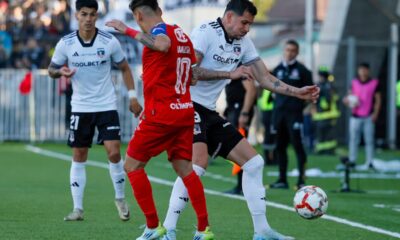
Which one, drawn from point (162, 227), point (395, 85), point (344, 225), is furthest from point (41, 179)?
point (395, 85)

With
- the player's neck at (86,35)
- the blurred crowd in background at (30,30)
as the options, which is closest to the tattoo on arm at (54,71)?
the player's neck at (86,35)

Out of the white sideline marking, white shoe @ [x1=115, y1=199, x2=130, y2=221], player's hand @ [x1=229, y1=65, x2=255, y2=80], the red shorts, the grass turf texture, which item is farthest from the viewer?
white shoe @ [x1=115, y1=199, x2=130, y2=221]

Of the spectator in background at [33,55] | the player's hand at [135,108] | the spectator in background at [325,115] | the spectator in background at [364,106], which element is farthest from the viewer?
the spectator in background at [33,55]

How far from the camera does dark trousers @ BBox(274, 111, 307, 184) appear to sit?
17.1 metres

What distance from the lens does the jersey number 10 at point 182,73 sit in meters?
9.46

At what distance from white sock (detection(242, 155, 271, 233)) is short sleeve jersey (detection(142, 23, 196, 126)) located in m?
0.99

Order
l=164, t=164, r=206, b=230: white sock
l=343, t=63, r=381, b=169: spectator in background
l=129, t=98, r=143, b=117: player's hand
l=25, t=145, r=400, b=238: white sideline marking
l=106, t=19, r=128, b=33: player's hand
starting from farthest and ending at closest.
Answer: l=343, t=63, r=381, b=169: spectator in background, l=129, t=98, r=143, b=117: player's hand, l=25, t=145, r=400, b=238: white sideline marking, l=164, t=164, r=206, b=230: white sock, l=106, t=19, r=128, b=33: player's hand

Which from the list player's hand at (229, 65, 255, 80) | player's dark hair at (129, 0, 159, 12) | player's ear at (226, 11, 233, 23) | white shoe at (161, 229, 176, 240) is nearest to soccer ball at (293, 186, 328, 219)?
white shoe at (161, 229, 176, 240)

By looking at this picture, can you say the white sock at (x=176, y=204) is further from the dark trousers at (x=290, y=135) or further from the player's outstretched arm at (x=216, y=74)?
the dark trousers at (x=290, y=135)

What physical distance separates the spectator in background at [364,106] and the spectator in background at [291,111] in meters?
5.87

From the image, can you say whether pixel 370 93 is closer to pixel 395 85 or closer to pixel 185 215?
pixel 395 85

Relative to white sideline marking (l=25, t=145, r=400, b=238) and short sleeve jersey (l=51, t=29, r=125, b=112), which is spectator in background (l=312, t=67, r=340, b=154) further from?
short sleeve jersey (l=51, t=29, r=125, b=112)

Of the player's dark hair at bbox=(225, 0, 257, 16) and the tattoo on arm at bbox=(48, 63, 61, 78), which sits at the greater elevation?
the player's dark hair at bbox=(225, 0, 257, 16)

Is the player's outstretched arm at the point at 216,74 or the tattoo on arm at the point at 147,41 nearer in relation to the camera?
the tattoo on arm at the point at 147,41
